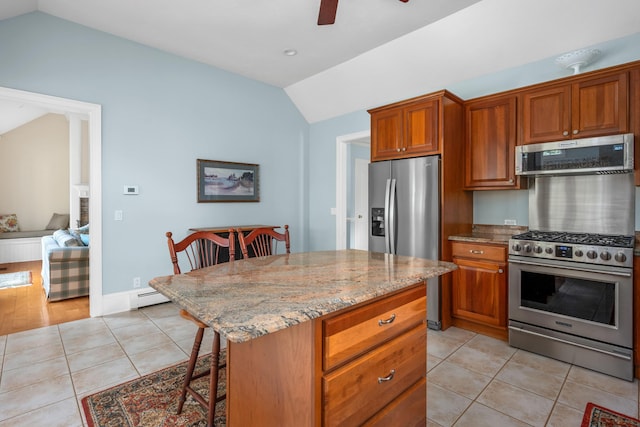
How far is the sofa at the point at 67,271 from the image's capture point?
3.89 metres

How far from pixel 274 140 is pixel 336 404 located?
4263 millimetres

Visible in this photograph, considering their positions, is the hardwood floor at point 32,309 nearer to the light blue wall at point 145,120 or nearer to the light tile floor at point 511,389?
the light blue wall at point 145,120

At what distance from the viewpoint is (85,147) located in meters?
7.15

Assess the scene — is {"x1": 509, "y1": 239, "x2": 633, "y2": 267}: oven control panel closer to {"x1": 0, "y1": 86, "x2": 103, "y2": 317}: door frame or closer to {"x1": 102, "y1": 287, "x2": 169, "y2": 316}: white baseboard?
{"x1": 102, "y1": 287, "x2": 169, "y2": 316}: white baseboard

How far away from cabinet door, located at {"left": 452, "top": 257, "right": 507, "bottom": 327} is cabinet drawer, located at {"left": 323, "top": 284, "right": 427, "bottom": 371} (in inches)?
65.6

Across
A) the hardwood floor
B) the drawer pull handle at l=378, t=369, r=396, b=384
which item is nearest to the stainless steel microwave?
the drawer pull handle at l=378, t=369, r=396, b=384

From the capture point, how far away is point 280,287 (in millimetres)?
1251

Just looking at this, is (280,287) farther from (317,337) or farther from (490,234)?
(490,234)

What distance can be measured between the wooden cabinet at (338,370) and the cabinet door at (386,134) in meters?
2.22

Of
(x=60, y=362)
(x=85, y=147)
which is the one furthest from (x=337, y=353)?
(x=85, y=147)

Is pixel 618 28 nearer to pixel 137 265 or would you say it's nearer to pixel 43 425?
pixel 43 425

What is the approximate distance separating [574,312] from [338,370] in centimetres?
227

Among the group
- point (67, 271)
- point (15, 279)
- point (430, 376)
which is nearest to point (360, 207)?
point (430, 376)

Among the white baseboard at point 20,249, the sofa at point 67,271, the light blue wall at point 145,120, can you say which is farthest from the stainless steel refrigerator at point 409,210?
the white baseboard at point 20,249
